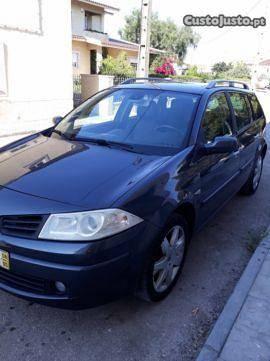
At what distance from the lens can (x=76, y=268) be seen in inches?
82.6

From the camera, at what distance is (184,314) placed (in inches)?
108

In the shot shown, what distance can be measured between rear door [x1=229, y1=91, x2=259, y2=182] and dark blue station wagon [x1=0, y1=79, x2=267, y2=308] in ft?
0.80

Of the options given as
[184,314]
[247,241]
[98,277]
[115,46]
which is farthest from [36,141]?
[115,46]

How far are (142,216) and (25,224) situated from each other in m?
0.73

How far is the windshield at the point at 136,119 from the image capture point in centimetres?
311

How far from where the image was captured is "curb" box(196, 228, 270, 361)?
2314 millimetres

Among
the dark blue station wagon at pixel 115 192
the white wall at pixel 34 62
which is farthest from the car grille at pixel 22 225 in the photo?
the white wall at pixel 34 62

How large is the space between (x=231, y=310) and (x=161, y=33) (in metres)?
46.3

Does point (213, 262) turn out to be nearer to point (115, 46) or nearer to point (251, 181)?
point (251, 181)

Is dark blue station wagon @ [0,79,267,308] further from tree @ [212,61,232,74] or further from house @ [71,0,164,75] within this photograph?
tree @ [212,61,232,74]

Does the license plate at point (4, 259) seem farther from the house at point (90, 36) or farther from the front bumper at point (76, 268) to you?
the house at point (90, 36)

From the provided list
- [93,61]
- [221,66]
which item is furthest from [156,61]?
[221,66]

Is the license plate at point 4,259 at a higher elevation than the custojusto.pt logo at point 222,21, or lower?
lower

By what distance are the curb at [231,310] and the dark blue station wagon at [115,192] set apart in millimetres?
→ 483
